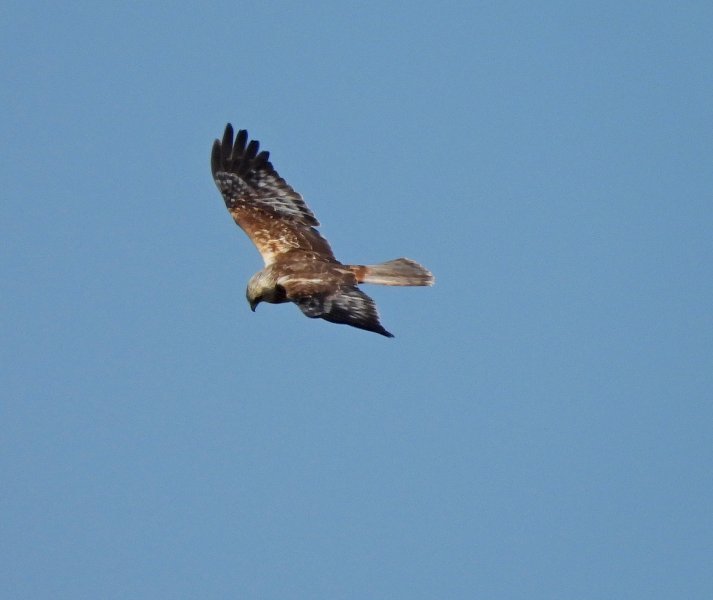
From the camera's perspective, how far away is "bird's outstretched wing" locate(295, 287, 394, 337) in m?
11.6

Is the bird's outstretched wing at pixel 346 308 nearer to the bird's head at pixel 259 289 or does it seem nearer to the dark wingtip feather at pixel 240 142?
the bird's head at pixel 259 289

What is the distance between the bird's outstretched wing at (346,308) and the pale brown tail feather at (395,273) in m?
0.61

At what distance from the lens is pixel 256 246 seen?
1407 cm

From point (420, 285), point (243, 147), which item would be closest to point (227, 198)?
point (243, 147)

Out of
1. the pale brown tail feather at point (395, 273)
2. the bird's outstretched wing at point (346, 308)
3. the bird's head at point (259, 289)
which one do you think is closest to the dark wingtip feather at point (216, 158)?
the bird's head at point (259, 289)

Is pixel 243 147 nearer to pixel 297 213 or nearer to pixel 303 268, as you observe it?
pixel 297 213

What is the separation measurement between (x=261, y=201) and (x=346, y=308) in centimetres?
290

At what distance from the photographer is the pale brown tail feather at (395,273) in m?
13.0

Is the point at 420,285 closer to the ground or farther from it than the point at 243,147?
closer to the ground

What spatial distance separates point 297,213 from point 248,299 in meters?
1.30

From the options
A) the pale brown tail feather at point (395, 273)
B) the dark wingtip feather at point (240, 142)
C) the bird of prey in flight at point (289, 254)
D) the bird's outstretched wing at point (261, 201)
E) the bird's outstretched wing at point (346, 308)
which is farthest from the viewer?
the dark wingtip feather at point (240, 142)

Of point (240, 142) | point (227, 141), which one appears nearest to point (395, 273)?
point (240, 142)

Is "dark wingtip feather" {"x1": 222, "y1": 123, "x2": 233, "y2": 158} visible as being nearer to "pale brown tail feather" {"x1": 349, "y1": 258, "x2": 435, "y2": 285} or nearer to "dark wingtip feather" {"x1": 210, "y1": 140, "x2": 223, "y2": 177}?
"dark wingtip feather" {"x1": 210, "y1": 140, "x2": 223, "y2": 177}

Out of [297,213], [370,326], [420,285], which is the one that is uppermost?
[297,213]
